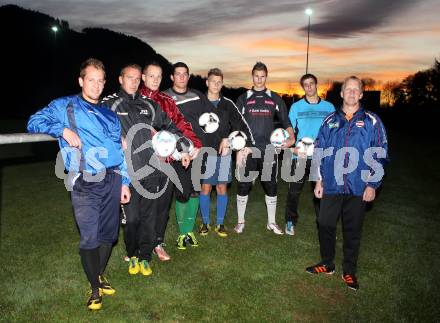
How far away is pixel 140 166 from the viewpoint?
429 centimetres

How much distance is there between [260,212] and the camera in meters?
7.32

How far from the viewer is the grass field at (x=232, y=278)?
370cm

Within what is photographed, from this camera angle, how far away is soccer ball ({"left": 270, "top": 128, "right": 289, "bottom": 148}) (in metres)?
5.64

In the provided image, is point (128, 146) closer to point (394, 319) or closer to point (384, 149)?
point (384, 149)

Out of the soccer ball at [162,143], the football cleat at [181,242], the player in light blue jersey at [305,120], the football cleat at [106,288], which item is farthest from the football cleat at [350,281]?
the football cleat at [106,288]

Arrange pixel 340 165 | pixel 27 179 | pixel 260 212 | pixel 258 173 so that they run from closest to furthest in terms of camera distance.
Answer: pixel 340 165
pixel 258 173
pixel 260 212
pixel 27 179

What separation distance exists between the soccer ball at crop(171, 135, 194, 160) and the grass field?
1.44m

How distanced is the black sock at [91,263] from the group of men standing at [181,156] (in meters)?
0.01

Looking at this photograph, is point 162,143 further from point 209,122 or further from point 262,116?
point 262,116

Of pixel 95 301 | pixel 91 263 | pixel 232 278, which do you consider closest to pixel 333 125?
pixel 232 278

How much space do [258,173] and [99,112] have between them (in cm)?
300

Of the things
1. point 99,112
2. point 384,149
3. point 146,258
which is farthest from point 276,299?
point 99,112

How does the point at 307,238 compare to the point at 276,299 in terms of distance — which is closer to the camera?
the point at 276,299

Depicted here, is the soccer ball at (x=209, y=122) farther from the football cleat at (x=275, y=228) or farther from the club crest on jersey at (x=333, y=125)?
the football cleat at (x=275, y=228)
